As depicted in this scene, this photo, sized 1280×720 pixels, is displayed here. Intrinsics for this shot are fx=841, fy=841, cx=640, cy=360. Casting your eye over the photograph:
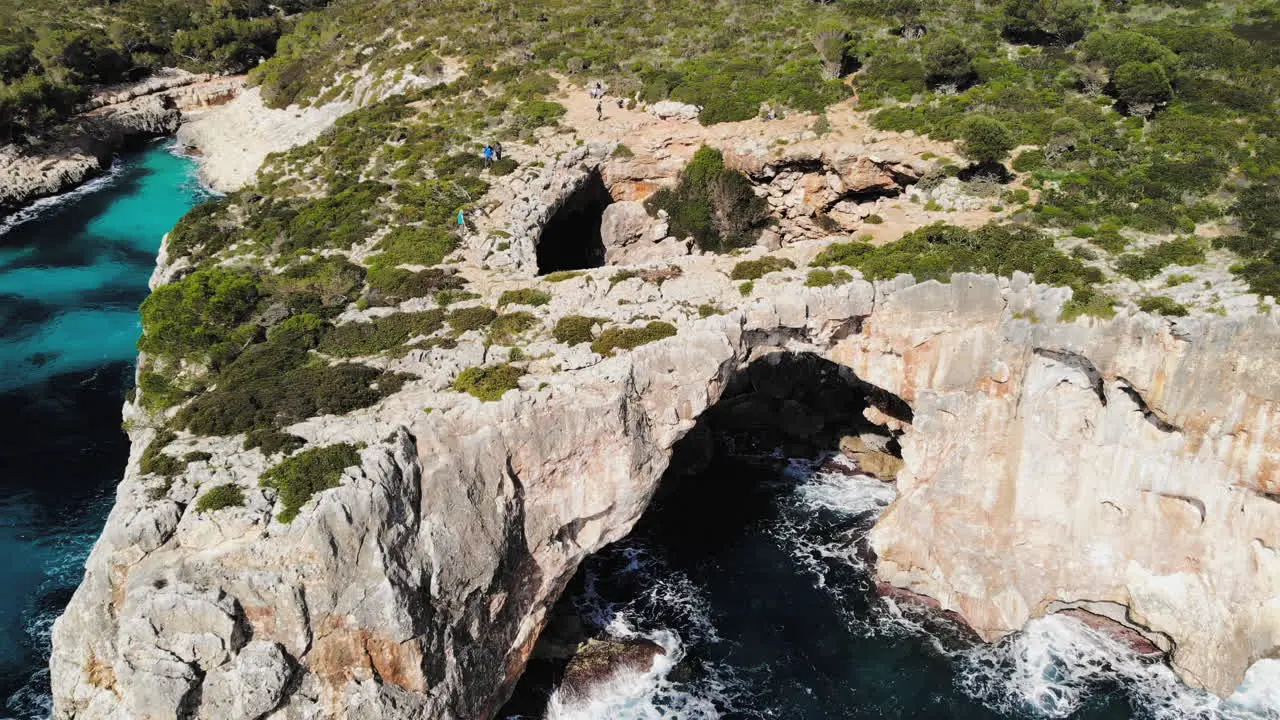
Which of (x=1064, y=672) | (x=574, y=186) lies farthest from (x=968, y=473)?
(x=574, y=186)

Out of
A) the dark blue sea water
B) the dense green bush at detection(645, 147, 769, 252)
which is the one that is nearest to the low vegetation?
the dense green bush at detection(645, 147, 769, 252)

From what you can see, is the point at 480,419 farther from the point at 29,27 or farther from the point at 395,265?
the point at 29,27

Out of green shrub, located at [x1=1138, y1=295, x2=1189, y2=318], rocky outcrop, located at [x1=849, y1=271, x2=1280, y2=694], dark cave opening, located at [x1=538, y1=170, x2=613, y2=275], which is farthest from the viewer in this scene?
dark cave opening, located at [x1=538, y1=170, x2=613, y2=275]

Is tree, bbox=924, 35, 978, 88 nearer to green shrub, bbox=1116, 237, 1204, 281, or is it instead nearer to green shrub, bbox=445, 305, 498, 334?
green shrub, bbox=1116, 237, 1204, 281

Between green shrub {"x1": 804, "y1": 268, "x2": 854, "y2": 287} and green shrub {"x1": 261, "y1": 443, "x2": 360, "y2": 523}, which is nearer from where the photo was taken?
green shrub {"x1": 261, "y1": 443, "x2": 360, "y2": 523}

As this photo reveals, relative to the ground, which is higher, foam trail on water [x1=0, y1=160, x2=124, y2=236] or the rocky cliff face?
foam trail on water [x1=0, y1=160, x2=124, y2=236]

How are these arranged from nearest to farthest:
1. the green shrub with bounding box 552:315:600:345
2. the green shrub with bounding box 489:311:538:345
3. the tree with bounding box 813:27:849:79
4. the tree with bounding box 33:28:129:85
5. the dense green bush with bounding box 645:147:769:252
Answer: the green shrub with bounding box 552:315:600:345 < the green shrub with bounding box 489:311:538:345 < the dense green bush with bounding box 645:147:769:252 < the tree with bounding box 813:27:849:79 < the tree with bounding box 33:28:129:85

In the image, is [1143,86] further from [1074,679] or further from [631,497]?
[631,497]
